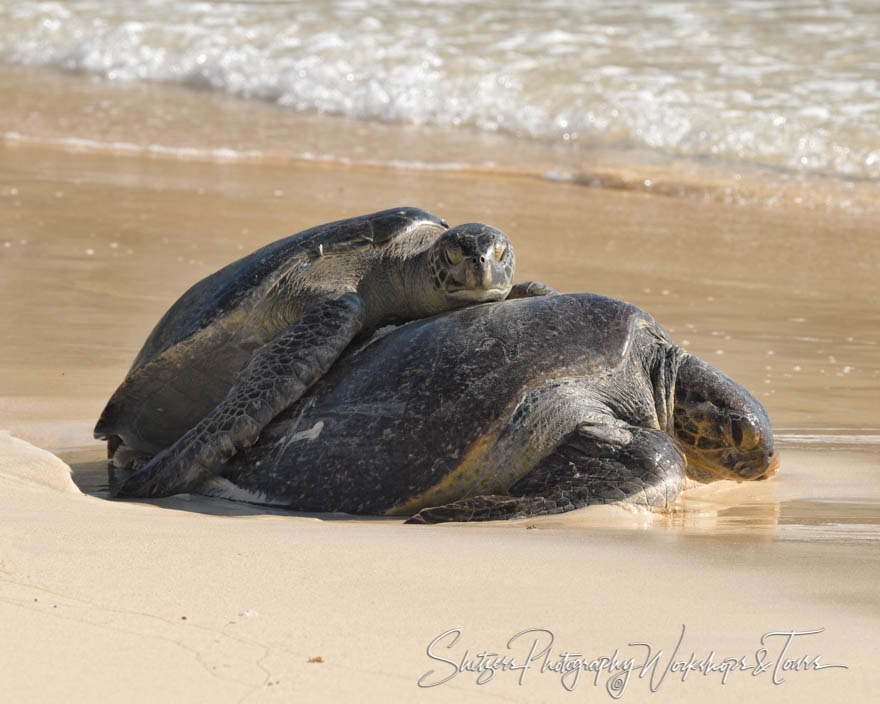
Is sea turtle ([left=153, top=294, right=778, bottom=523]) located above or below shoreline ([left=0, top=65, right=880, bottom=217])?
above

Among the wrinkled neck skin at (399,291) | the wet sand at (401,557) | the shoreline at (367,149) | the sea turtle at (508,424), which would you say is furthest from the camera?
the shoreline at (367,149)

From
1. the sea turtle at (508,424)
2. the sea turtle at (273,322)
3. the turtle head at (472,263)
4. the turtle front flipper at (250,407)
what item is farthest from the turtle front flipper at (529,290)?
the turtle front flipper at (250,407)

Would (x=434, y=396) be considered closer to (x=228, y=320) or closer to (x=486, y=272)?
(x=486, y=272)

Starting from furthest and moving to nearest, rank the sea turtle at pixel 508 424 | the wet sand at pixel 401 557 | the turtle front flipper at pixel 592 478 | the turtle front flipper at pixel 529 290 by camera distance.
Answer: the turtle front flipper at pixel 529 290 < the sea turtle at pixel 508 424 < the turtle front flipper at pixel 592 478 < the wet sand at pixel 401 557

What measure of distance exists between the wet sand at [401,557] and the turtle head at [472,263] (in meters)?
0.94

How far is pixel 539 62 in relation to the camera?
A: 13.4 metres

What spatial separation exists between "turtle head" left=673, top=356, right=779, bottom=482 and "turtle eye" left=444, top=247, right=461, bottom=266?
0.83 metres

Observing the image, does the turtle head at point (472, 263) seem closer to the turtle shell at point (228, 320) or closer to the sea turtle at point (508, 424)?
the sea turtle at point (508, 424)

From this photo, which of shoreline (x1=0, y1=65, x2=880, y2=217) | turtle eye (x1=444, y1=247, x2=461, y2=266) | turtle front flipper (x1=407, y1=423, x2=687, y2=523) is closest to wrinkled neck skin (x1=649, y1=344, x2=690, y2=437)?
turtle front flipper (x1=407, y1=423, x2=687, y2=523)

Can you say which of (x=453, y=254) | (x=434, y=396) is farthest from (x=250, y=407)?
(x=453, y=254)

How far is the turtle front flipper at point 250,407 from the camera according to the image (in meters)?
3.73

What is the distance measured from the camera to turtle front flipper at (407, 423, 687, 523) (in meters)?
3.23

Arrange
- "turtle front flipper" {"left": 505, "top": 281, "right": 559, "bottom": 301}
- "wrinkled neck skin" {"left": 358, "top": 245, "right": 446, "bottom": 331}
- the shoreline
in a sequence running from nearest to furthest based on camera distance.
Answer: "wrinkled neck skin" {"left": 358, "top": 245, "right": 446, "bottom": 331}, "turtle front flipper" {"left": 505, "top": 281, "right": 559, "bottom": 301}, the shoreline

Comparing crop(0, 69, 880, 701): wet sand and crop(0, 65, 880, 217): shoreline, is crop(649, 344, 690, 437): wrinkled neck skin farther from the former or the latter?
crop(0, 65, 880, 217): shoreline
